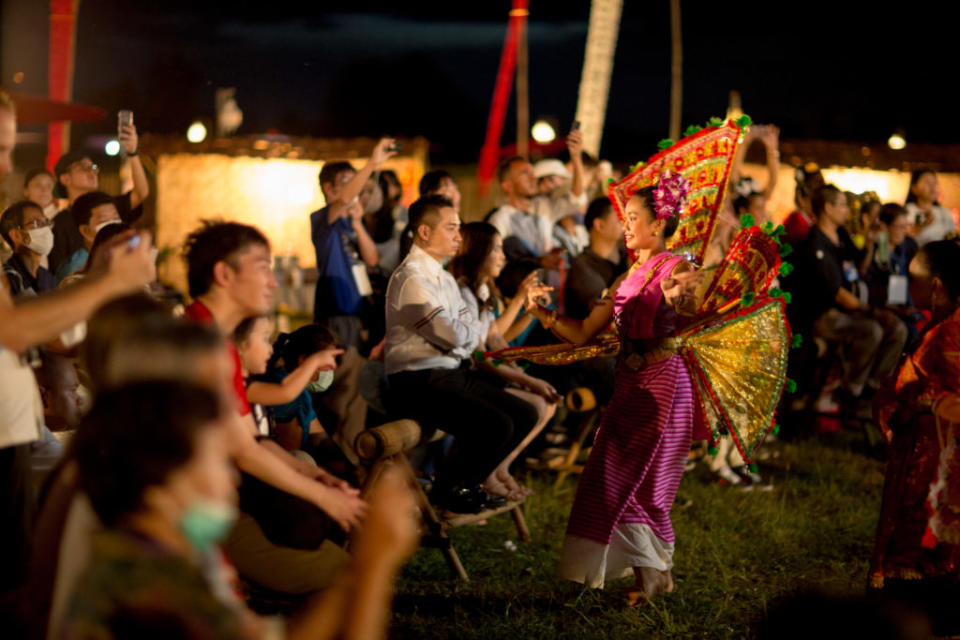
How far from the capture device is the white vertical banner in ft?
64.4

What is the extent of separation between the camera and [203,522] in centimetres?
195

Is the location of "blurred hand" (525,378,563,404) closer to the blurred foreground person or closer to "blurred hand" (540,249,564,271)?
"blurred hand" (540,249,564,271)

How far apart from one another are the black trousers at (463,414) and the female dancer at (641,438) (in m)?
0.57

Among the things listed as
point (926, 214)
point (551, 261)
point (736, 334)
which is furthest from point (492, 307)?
point (926, 214)

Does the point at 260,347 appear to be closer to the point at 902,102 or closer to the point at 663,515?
the point at 663,515

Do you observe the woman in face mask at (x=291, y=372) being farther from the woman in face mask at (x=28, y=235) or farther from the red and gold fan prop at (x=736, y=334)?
the red and gold fan prop at (x=736, y=334)

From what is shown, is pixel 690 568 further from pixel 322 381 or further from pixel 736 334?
pixel 322 381

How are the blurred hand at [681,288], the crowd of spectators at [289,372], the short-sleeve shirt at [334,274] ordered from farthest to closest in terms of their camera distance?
the short-sleeve shirt at [334,274], the blurred hand at [681,288], the crowd of spectators at [289,372]

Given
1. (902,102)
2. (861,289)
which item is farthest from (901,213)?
(902,102)

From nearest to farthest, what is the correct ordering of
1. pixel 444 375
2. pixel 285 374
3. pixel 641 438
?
1. pixel 285 374
2. pixel 641 438
3. pixel 444 375

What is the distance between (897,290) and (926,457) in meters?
5.26

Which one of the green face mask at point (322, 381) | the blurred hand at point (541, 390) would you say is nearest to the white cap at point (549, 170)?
the blurred hand at point (541, 390)

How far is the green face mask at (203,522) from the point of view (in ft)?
6.38

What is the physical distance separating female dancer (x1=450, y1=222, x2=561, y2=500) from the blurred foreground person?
11.6ft
